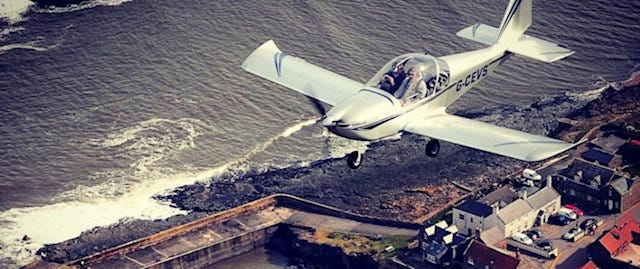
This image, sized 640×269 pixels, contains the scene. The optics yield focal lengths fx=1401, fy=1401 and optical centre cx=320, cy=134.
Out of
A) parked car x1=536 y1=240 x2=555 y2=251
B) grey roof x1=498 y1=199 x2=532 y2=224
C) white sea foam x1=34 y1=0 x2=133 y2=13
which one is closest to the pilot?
grey roof x1=498 y1=199 x2=532 y2=224

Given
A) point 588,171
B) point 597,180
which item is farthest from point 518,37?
point 597,180

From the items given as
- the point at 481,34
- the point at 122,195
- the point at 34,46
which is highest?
the point at 34,46

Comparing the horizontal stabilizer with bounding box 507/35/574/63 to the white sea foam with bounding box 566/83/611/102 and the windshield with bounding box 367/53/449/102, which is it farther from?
the white sea foam with bounding box 566/83/611/102

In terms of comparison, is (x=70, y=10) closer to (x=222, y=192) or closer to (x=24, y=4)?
(x=24, y=4)

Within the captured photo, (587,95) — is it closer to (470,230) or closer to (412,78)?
(470,230)

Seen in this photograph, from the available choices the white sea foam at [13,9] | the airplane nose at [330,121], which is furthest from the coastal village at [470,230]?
the white sea foam at [13,9]

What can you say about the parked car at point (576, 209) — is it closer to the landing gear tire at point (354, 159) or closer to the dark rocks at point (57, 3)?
the landing gear tire at point (354, 159)

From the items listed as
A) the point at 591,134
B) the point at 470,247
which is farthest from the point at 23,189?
the point at 591,134
